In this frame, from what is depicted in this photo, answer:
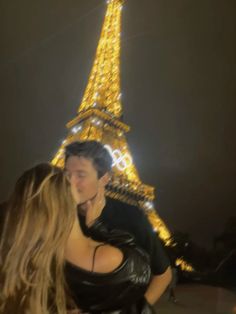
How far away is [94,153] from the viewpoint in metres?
0.93

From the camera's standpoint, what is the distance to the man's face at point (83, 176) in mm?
920

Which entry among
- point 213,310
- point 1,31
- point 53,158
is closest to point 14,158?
point 53,158

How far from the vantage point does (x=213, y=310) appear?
2369mm

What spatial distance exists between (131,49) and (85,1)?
40 cm

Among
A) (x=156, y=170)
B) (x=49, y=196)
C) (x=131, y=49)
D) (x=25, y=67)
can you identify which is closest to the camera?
(x=49, y=196)

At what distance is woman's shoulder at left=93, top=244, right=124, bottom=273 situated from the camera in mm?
598

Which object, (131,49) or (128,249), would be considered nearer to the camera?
(128,249)

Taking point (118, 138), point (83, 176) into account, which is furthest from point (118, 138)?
point (83, 176)

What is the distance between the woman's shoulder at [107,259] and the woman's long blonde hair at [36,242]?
2.3 inches

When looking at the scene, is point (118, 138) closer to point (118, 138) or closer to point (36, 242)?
point (118, 138)

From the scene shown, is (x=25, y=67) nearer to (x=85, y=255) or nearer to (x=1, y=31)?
(x=1, y=31)

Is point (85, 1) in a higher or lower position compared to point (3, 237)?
higher

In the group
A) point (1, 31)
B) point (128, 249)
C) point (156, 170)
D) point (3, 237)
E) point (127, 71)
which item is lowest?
point (128, 249)

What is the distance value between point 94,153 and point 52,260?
0.39 metres
